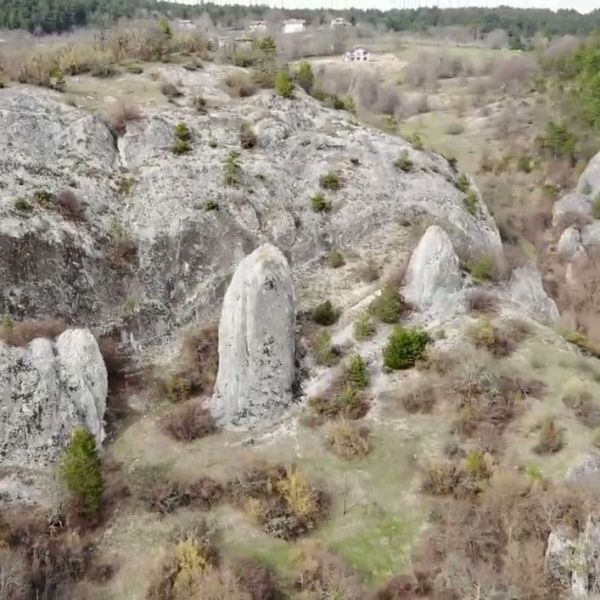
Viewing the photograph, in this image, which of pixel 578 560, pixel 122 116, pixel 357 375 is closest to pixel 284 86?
pixel 122 116

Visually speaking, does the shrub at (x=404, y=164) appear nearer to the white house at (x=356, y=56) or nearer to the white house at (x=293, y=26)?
the white house at (x=356, y=56)

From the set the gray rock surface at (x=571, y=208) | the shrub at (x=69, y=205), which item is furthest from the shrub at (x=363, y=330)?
the gray rock surface at (x=571, y=208)

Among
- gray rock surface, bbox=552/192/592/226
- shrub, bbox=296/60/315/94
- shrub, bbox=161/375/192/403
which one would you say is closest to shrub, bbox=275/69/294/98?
shrub, bbox=296/60/315/94

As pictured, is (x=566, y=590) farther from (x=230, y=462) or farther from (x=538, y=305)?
(x=538, y=305)

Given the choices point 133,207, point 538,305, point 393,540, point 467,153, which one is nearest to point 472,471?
point 393,540

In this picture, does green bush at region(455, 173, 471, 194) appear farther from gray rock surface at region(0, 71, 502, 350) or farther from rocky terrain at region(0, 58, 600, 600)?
gray rock surface at region(0, 71, 502, 350)

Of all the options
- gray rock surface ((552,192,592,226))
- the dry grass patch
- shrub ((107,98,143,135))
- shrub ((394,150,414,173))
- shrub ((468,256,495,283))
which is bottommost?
gray rock surface ((552,192,592,226))
